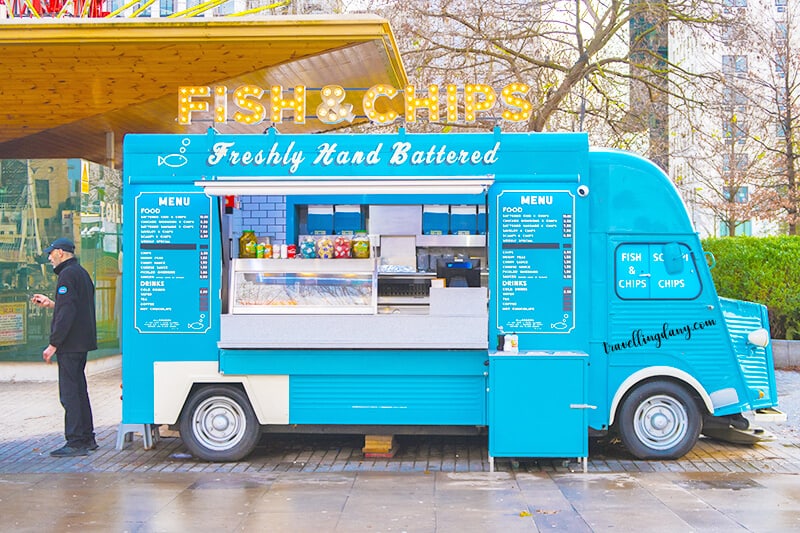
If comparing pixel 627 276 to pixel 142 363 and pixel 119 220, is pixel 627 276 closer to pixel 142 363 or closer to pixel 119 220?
pixel 142 363

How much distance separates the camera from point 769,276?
1526 centimetres

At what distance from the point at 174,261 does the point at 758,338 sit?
5421 mm

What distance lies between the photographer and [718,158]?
35969mm

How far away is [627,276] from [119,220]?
936cm

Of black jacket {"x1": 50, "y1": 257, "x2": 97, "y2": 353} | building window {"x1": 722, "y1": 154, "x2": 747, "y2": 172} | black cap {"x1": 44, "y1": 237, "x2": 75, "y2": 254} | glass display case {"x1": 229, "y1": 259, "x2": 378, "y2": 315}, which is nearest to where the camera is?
glass display case {"x1": 229, "y1": 259, "x2": 378, "y2": 315}

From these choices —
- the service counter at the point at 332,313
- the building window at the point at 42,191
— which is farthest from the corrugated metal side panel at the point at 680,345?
the building window at the point at 42,191

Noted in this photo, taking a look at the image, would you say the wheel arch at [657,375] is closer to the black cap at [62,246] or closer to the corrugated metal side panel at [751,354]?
the corrugated metal side panel at [751,354]

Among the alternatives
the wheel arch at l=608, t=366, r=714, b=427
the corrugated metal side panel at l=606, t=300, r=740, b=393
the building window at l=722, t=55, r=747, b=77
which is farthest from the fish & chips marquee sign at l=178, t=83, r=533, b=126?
the building window at l=722, t=55, r=747, b=77

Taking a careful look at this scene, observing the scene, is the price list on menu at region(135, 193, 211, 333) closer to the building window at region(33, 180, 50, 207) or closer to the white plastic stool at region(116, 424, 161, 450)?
the white plastic stool at region(116, 424, 161, 450)

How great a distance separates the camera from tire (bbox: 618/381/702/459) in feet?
28.2

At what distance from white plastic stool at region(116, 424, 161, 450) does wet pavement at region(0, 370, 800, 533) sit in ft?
0.34

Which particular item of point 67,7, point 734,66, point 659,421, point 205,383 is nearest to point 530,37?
point 734,66

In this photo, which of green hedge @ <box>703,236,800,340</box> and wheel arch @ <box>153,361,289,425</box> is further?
green hedge @ <box>703,236,800,340</box>

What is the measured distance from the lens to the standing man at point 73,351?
910cm
